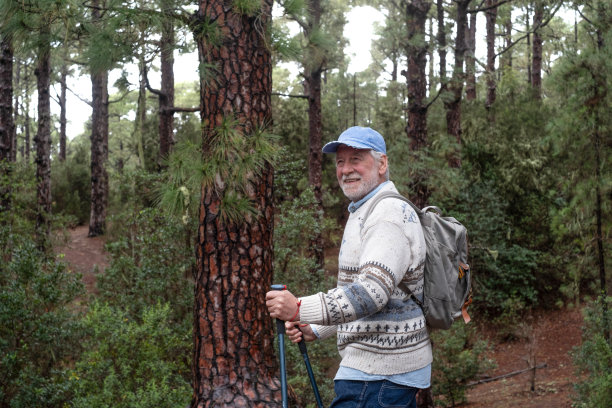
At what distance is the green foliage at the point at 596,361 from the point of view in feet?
21.7

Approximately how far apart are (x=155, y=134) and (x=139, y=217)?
499 inches

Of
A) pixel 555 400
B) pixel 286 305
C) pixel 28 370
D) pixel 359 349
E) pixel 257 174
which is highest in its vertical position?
pixel 257 174

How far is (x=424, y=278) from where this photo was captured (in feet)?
9.21

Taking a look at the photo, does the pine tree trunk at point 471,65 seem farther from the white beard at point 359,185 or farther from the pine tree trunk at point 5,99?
the white beard at point 359,185

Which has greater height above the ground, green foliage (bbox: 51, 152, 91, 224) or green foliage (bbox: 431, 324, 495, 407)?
green foliage (bbox: 51, 152, 91, 224)

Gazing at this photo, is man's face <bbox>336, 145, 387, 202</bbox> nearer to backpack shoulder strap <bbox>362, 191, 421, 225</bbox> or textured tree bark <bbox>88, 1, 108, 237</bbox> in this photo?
backpack shoulder strap <bbox>362, 191, 421, 225</bbox>

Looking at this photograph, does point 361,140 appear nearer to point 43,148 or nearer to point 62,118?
point 43,148

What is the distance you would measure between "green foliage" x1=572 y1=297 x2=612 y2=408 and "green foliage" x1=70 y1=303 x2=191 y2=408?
428 cm

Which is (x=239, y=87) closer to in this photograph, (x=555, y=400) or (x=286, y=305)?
(x=286, y=305)

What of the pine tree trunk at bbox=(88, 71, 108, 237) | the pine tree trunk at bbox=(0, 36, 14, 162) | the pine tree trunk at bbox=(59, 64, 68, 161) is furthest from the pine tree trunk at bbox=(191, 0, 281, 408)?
the pine tree trunk at bbox=(59, 64, 68, 161)

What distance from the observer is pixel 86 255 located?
17.7 metres

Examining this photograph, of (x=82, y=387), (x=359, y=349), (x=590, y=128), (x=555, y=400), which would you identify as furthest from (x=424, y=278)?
(x=555, y=400)

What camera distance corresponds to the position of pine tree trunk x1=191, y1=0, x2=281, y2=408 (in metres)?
4.54

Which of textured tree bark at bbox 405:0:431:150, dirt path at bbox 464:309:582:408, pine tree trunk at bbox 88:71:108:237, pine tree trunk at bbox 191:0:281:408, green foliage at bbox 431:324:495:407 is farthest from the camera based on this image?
pine tree trunk at bbox 88:71:108:237
